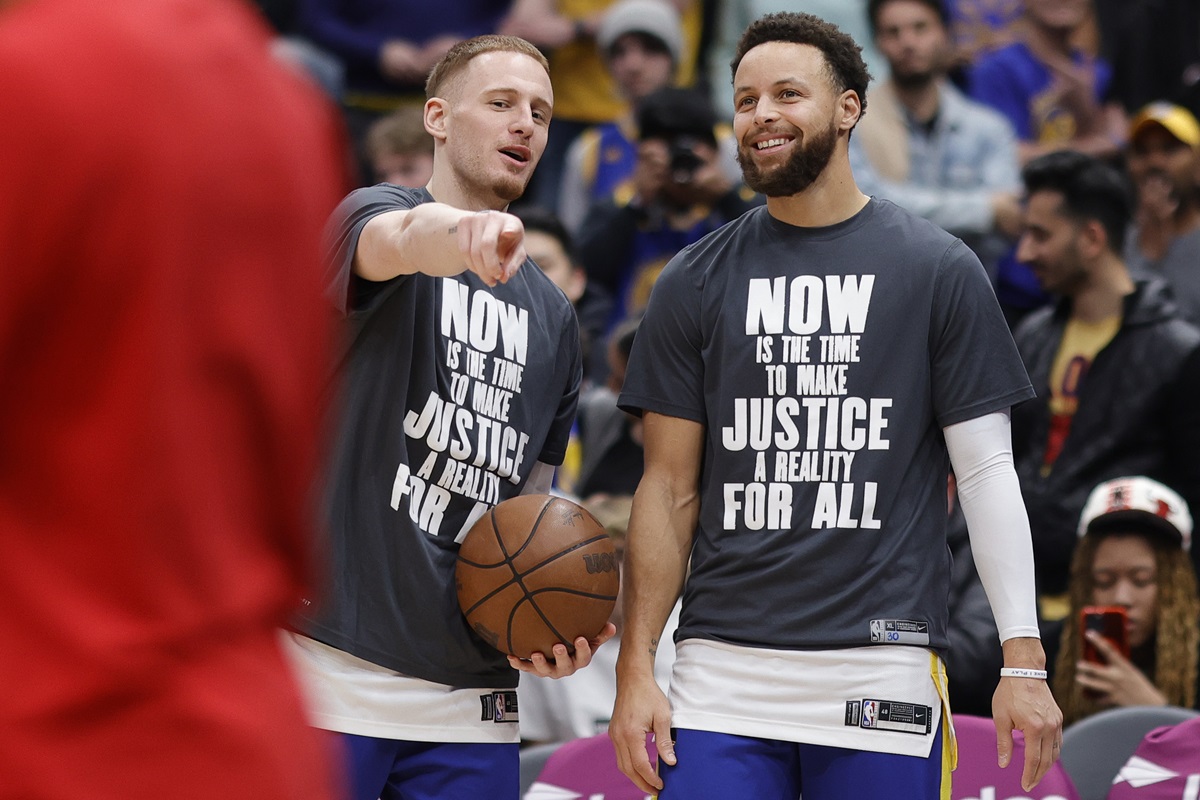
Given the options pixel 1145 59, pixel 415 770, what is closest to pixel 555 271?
pixel 415 770

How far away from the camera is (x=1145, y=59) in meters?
9.52

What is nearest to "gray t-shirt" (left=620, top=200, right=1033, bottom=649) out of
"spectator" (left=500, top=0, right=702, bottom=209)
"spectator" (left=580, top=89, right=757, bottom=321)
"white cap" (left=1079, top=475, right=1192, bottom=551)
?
"white cap" (left=1079, top=475, right=1192, bottom=551)

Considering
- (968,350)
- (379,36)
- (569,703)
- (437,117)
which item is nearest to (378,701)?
(437,117)

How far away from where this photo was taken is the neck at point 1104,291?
6.65 meters

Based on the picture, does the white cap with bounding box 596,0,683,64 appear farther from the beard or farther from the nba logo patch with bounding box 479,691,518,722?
the nba logo patch with bounding box 479,691,518,722

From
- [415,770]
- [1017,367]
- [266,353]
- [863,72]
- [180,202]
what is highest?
[863,72]

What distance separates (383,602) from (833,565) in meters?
1.04

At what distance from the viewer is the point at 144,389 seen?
1.33 meters

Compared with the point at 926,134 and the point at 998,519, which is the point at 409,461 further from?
the point at 926,134

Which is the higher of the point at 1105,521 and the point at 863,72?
the point at 863,72

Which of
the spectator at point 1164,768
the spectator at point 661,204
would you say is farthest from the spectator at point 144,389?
the spectator at point 661,204

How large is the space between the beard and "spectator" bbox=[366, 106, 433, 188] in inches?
162

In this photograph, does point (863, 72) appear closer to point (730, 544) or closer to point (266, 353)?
point (730, 544)

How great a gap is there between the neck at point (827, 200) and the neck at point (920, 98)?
4.31 metres
